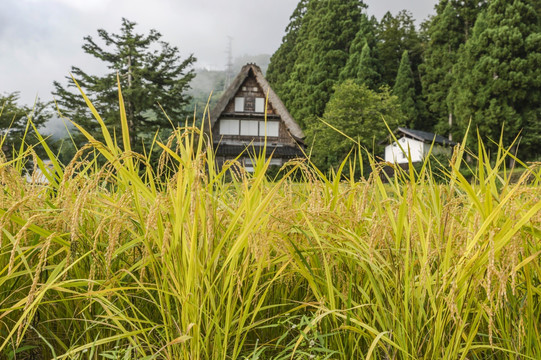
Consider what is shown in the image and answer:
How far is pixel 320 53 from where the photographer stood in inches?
1187

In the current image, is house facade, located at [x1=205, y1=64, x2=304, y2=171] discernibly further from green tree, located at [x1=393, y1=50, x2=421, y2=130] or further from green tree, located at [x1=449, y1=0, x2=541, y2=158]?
green tree, located at [x1=393, y1=50, x2=421, y2=130]

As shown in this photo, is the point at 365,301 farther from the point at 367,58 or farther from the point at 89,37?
the point at 367,58

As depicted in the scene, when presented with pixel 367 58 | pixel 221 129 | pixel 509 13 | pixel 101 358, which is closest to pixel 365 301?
pixel 101 358

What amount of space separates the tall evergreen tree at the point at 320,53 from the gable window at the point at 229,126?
8.76m

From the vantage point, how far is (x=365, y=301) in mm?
1092

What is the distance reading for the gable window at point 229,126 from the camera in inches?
814

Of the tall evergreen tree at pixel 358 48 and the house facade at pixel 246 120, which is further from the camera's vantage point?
the tall evergreen tree at pixel 358 48

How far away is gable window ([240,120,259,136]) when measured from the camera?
68.5 ft

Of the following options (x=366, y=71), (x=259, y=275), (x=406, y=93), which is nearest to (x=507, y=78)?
(x=406, y=93)

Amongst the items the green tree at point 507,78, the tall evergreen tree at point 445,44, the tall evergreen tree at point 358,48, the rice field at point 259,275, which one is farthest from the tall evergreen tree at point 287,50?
the rice field at point 259,275

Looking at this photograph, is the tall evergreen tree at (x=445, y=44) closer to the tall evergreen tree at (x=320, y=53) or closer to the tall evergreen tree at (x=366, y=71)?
the tall evergreen tree at (x=366, y=71)

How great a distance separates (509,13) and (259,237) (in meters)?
27.4

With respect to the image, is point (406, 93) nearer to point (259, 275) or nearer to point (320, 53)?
point (320, 53)

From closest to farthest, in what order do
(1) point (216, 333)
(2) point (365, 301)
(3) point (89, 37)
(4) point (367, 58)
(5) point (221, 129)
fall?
(1) point (216, 333) → (2) point (365, 301) → (5) point (221, 129) → (3) point (89, 37) → (4) point (367, 58)
